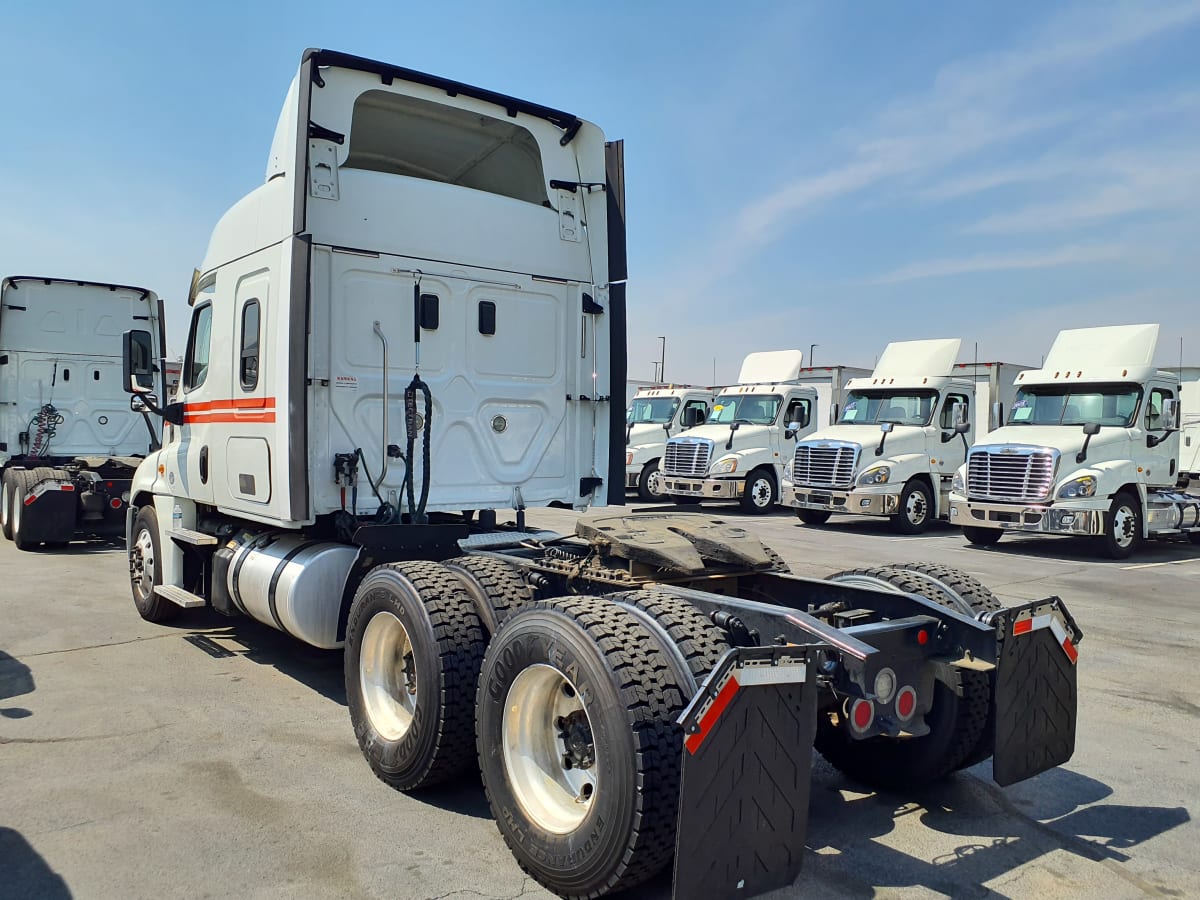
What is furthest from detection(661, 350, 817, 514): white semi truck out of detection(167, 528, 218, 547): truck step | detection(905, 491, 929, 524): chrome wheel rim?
Result: detection(167, 528, 218, 547): truck step

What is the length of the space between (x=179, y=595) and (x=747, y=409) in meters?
15.2

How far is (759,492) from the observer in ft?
66.0

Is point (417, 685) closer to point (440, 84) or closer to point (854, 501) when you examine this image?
point (440, 84)

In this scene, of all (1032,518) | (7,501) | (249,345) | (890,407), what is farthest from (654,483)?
(249,345)

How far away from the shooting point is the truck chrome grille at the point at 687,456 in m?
19.8

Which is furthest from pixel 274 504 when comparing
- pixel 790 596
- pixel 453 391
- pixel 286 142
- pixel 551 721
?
pixel 790 596

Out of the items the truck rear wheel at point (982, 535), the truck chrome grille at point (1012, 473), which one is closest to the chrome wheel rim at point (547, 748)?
the truck chrome grille at point (1012, 473)

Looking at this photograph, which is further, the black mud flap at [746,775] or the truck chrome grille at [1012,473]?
the truck chrome grille at [1012,473]

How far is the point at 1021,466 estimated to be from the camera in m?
13.9

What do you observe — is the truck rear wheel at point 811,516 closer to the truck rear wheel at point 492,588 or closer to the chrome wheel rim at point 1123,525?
the chrome wheel rim at point 1123,525

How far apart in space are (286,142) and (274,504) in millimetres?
2185

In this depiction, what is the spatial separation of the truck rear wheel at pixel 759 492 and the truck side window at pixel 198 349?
45.8 feet

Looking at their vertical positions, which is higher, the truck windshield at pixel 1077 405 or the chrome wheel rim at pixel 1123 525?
the truck windshield at pixel 1077 405

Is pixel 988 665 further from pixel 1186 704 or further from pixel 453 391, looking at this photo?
pixel 453 391
